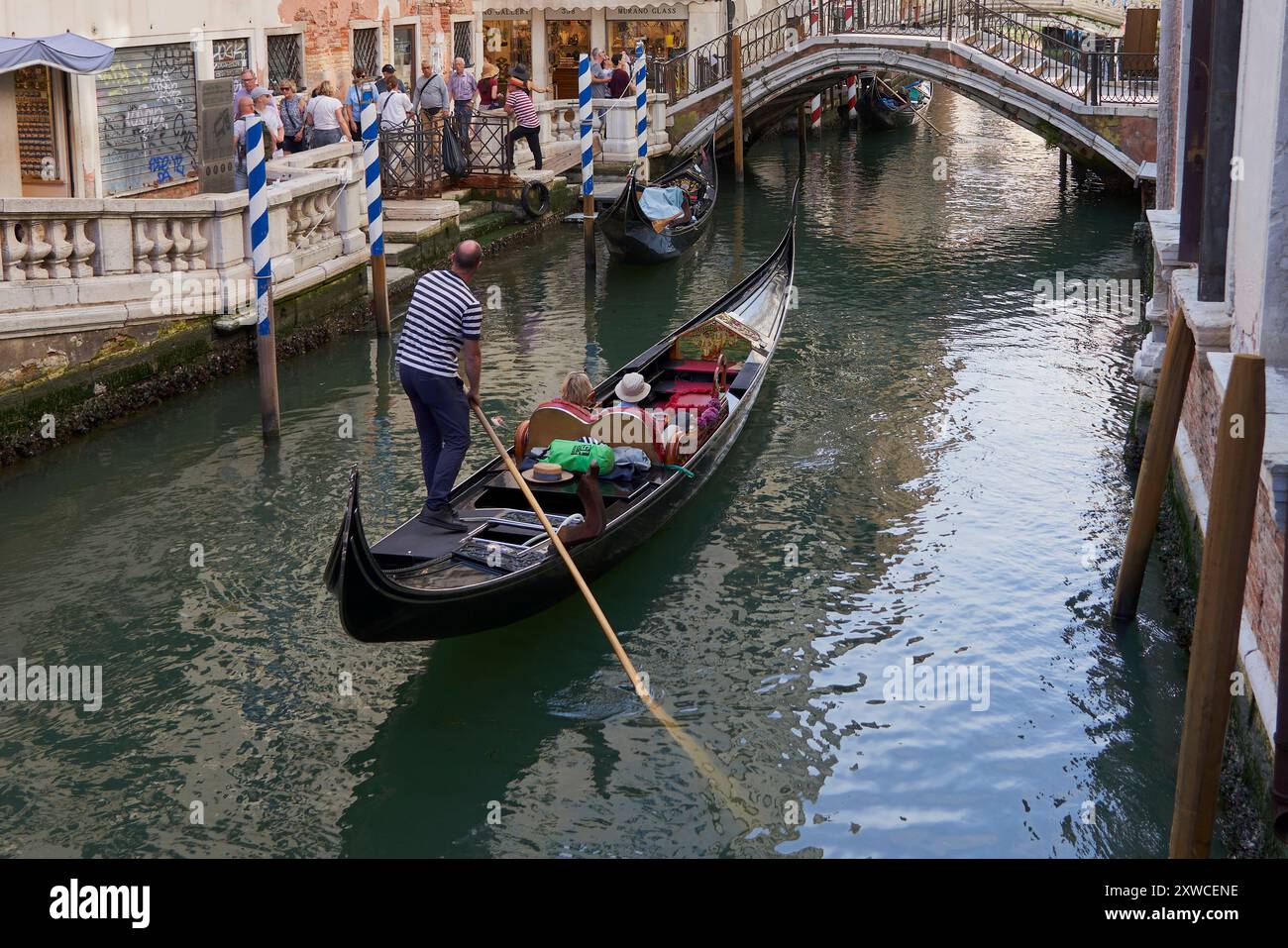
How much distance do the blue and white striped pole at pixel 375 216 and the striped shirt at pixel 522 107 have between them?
321 centimetres

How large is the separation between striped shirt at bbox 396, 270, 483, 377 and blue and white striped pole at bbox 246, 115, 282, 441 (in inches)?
73.3

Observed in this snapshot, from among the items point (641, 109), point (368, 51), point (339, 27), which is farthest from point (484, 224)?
point (641, 109)

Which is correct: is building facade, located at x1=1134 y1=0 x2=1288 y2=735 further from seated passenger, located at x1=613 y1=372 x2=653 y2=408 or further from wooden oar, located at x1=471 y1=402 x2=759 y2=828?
seated passenger, located at x1=613 y1=372 x2=653 y2=408

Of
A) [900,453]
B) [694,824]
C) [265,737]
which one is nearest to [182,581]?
[265,737]

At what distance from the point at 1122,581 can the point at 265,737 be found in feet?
8.09

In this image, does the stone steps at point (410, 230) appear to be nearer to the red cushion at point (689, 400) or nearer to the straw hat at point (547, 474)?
the red cushion at point (689, 400)

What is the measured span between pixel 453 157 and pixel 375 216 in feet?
9.63

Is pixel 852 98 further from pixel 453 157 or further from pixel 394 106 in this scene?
pixel 394 106

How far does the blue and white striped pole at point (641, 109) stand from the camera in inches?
489

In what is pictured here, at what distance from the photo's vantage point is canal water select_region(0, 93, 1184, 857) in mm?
3619

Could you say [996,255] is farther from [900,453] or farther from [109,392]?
[109,392]

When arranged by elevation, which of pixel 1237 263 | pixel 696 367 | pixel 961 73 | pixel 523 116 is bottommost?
pixel 696 367

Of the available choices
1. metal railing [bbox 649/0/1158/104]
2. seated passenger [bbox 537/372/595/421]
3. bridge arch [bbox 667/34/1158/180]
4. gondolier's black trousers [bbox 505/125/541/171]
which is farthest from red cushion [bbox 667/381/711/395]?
metal railing [bbox 649/0/1158/104]

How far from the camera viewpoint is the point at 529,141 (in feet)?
37.6
